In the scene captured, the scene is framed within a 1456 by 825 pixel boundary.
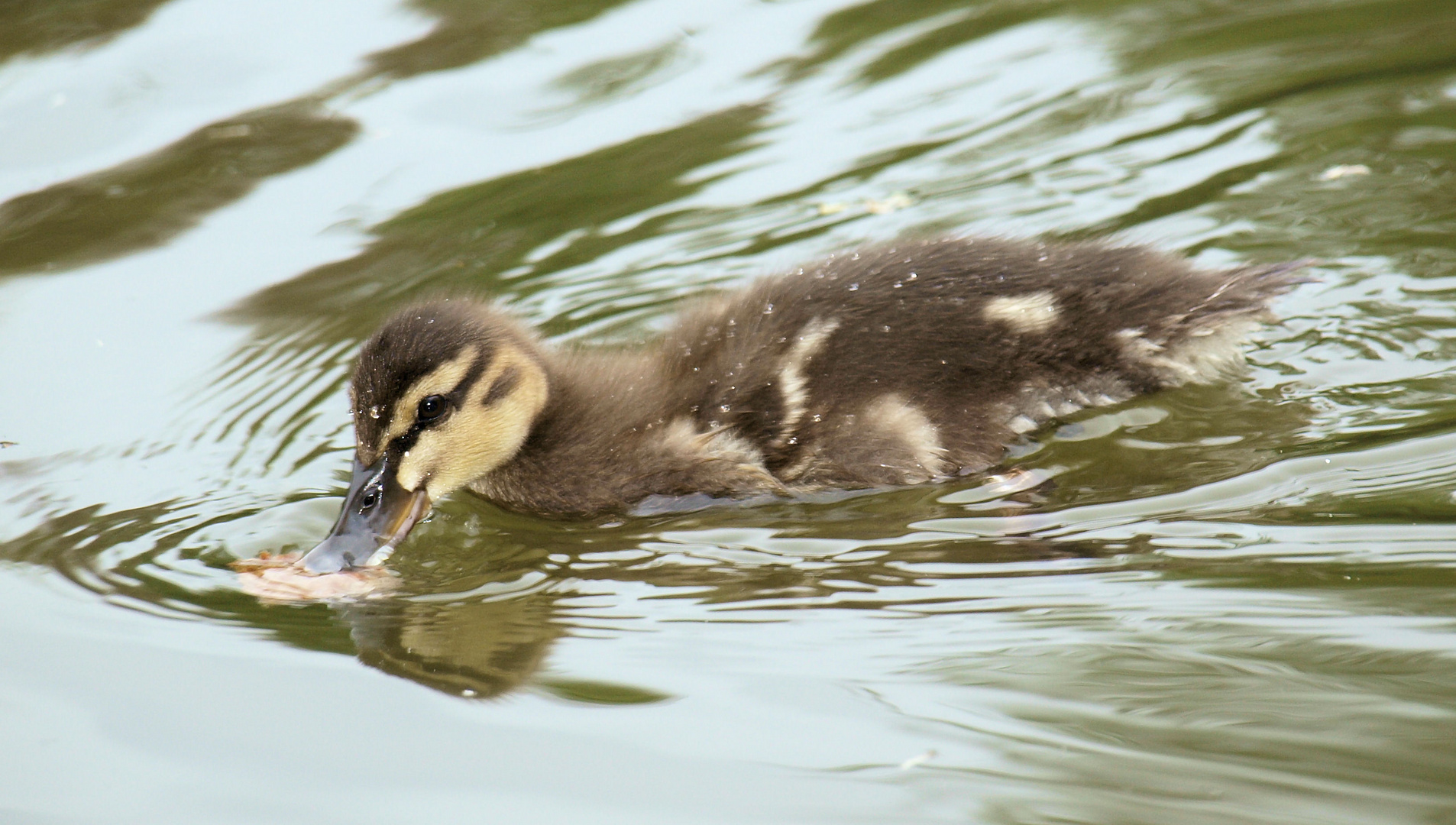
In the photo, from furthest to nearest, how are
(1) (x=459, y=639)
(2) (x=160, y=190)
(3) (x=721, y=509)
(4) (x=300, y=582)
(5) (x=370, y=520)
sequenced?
1. (2) (x=160, y=190)
2. (3) (x=721, y=509)
3. (5) (x=370, y=520)
4. (4) (x=300, y=582)
5. (1) (x=459, y=639)

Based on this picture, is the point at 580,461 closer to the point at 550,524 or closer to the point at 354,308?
the point at 550,524

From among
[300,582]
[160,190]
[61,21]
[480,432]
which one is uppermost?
[61,21]

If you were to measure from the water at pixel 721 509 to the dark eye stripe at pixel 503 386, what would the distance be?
0.26 meters

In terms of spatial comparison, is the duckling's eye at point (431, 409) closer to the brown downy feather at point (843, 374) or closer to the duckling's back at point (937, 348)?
the brown downy feather at point (843, 374)

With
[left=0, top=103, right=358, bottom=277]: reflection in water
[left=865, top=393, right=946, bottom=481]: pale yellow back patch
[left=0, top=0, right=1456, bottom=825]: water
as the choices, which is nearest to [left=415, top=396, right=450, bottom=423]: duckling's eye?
[left=0, top=0, right=1456, bottom=825]: water

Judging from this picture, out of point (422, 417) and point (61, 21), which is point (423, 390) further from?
point (61, 21)

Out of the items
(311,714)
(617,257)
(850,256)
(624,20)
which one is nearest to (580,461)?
(850,256)

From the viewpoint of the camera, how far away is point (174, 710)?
92.3 inches

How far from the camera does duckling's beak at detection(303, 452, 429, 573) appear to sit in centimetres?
287

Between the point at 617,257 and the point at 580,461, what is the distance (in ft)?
4.17

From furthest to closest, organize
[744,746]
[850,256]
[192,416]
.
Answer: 1. [192,416]
2. [850,256]
3. [744,746]

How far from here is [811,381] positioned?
316 centimetres

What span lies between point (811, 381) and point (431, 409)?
2.43 ft

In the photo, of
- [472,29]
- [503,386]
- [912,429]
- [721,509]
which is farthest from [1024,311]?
[472,29]
